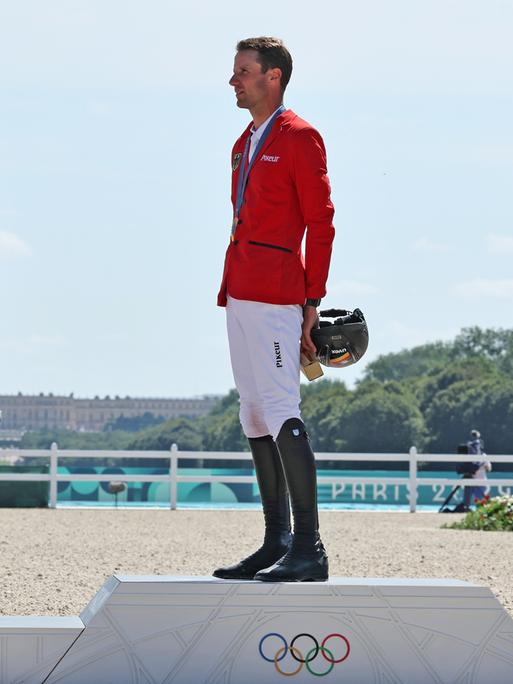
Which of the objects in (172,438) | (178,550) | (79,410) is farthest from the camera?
(79,410)

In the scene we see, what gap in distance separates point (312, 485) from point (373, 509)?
18.8 m

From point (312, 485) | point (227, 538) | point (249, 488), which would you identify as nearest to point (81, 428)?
point (249, 488)

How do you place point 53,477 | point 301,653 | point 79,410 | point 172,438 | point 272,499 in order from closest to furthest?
1. point 301,653
2. point 272,499
3. point 53,477
4. point 172,438
5. point 79,410

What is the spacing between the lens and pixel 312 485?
16.7 feet

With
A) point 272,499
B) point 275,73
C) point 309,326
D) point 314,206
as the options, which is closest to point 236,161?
point 275,73

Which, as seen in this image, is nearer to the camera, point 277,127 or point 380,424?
point 277,127

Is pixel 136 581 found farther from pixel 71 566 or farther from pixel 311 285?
pixel 71 566

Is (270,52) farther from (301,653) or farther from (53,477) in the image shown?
(53,477)

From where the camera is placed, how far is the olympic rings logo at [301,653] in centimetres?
459

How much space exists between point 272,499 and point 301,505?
0.95ft

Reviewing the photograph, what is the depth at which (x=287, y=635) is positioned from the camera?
461cm

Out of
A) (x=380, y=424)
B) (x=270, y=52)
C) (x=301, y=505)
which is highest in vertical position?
(x=270, y=52)

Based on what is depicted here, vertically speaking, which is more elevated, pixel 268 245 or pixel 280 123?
pixel 280 123

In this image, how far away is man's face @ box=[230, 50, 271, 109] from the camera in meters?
5.19
